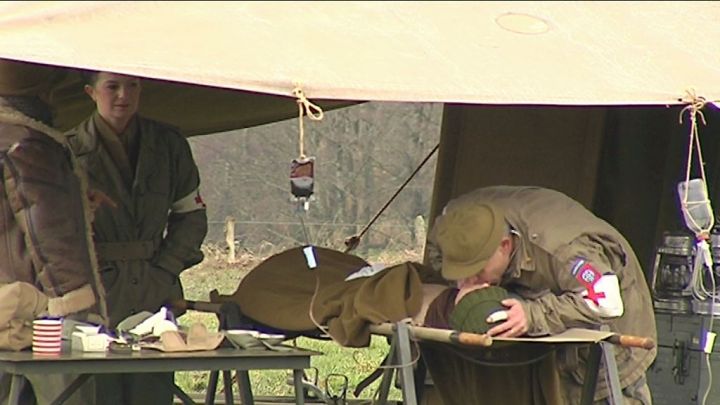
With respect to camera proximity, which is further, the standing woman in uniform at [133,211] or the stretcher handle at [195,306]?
the stretcher handle at [195,306]

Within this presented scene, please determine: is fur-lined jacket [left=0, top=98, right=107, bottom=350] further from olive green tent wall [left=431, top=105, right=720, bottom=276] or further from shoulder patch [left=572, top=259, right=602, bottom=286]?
olive green tent wall [left=431, top=105, right=720, bottom=276]

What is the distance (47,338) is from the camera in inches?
145

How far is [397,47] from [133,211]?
4.22ft

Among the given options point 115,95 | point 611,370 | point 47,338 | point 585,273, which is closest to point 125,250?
point 115,95

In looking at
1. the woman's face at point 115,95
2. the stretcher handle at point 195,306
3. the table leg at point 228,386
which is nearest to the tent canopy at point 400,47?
the woman's face at point 115,95

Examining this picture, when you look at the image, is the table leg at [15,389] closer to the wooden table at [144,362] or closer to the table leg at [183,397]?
the wooden table at [144,362]

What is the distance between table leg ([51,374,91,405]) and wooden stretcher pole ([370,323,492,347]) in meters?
0.77

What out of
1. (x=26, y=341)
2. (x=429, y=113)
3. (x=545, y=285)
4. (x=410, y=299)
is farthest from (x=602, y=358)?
(x=429, y=113)

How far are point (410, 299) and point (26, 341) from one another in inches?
40.7

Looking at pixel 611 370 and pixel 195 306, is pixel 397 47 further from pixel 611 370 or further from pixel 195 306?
pixel 195 306

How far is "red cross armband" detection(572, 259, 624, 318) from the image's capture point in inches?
153

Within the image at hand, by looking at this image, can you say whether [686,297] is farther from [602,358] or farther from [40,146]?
[40,146]

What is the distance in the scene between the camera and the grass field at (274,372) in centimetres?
691

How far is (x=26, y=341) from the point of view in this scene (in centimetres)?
379
